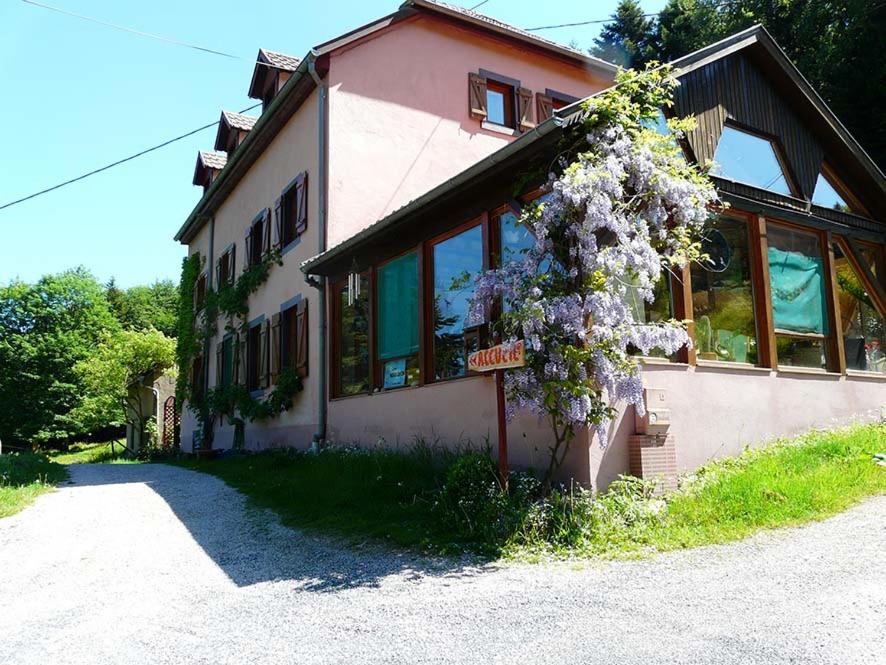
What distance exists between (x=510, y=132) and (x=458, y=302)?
7605mm

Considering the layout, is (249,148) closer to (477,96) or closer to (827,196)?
(477,96)

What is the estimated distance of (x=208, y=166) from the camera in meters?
23.4

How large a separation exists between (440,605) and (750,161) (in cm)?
745

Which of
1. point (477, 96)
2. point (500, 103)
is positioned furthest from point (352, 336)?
point (500, 103)

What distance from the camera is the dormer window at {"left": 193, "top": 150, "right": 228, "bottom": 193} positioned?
2348cm

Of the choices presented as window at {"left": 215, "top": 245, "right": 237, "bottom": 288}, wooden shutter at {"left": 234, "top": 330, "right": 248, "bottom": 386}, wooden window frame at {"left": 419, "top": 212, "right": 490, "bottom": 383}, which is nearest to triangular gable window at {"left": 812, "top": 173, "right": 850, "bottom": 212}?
wooden window frame at {"left": 419, "top": 212, "right": 490, "bottom": 383}

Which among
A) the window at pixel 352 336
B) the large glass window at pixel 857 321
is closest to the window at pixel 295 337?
the window at pixel 352 336

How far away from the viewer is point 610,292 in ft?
21.5

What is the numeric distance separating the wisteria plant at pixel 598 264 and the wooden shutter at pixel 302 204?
7.81 metres

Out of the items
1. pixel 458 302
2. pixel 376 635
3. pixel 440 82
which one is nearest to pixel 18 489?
pixel 458 302

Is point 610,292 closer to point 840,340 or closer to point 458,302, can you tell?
point 458,302

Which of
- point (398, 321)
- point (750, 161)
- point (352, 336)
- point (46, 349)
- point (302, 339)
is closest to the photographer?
point (750, 161)

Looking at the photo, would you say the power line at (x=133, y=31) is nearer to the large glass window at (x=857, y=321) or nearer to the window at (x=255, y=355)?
the window at (x=255, y=355)

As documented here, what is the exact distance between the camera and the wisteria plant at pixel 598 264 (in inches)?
256
